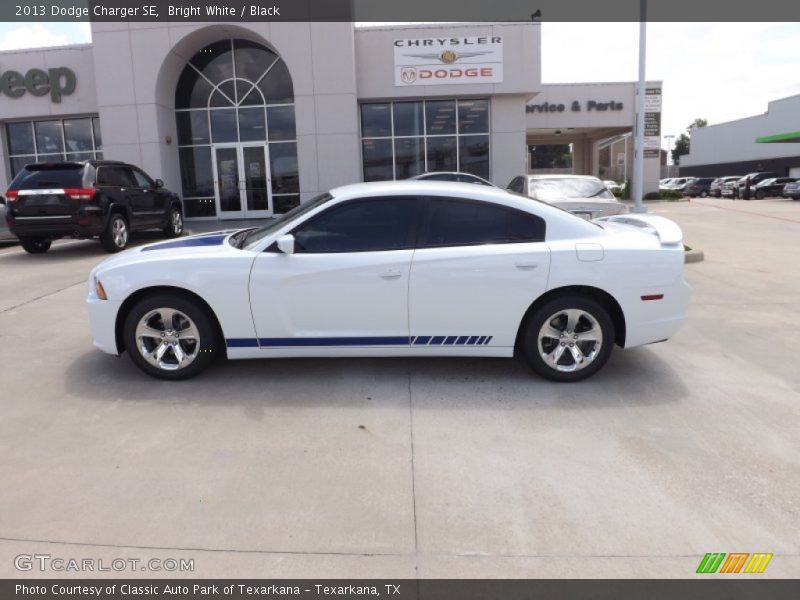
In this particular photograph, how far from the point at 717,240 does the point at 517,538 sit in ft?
42.1

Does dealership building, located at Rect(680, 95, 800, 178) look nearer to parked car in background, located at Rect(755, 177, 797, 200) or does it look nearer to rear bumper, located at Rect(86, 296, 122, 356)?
parked car in background, located at Rect(755, 177, 797, 200)

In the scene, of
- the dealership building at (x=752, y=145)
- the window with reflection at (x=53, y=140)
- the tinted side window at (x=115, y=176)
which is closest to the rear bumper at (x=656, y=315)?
the tinted side window at (x=115, y=176)

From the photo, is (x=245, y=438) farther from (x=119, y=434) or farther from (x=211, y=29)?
A: (x=211, y=29)

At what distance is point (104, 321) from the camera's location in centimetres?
489

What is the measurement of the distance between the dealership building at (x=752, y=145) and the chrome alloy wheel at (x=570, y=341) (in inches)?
2085

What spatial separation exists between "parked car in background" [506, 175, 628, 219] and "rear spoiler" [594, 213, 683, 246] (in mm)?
4085

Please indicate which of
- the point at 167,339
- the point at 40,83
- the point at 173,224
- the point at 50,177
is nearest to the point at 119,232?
the point at 50,177

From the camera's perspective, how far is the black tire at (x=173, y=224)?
582 inches

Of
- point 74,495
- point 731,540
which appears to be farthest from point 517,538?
point 74,495

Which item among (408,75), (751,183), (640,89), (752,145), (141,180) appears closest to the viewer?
(640,89)

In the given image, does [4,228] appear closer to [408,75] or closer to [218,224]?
[218,224]

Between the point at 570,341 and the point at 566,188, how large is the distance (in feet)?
22.2

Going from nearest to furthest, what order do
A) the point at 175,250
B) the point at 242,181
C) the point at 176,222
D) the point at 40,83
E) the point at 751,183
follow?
the point at 175,250 < the point at 176,222 < the point at 40,83 < the point at 242,181 < the point at 751,183

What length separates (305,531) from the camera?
3.00m
